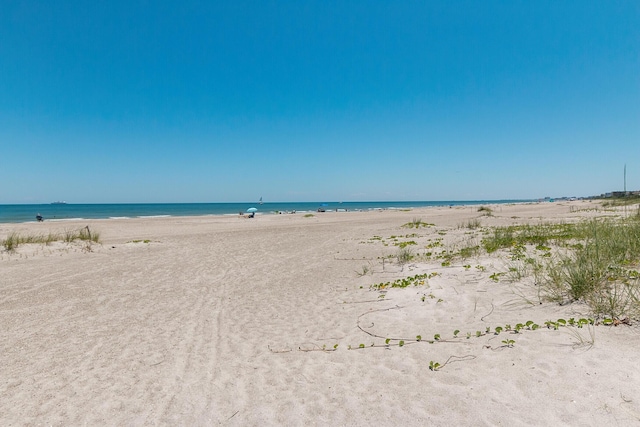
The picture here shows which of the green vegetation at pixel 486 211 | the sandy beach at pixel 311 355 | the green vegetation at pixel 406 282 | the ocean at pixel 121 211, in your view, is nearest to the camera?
the sandy beach at pixel 311 355

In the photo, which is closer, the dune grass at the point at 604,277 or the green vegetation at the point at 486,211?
the dune grass at the point at 604,277

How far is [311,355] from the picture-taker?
490 centimetres

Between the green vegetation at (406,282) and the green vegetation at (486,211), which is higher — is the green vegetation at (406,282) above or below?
below

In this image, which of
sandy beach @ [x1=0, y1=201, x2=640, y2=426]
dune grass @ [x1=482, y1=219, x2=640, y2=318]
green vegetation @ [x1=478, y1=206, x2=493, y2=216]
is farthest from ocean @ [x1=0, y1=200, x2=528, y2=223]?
dune grass @ [x1=482, y1=219, x2=640, y2=318]

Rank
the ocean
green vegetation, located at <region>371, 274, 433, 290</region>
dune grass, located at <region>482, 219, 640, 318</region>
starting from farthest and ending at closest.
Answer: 1. the ocean
2. green vegetation, located at <region>371, 274, 433, 290</region>
3. dune grass, located at <region>482, 219, 640, 318</region>

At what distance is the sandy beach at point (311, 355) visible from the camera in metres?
3.43

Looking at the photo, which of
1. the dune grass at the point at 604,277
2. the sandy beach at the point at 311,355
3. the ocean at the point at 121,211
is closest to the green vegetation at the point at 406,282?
the sandy beach at the point at 311,355

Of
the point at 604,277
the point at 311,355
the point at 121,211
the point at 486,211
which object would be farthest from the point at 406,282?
the point at 121,211

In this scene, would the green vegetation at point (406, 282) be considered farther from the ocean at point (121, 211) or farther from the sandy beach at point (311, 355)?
the ocean at point (121, 211)

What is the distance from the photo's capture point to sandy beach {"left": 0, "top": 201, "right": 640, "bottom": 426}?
3428 millimetres

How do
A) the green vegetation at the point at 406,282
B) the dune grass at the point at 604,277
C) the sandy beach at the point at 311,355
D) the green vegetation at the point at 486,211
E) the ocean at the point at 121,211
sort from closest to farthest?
the sandy beach at the point at 311,355 < the dune grass at the point at 604,277 < the green vegetation at the point at 406,282 < the green vegetation at the point at 486,211 < the ocean at the point at 121,211

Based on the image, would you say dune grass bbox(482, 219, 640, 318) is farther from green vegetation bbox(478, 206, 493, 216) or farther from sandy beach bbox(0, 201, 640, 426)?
green vegetation bbox(478, 206, 493, 216)

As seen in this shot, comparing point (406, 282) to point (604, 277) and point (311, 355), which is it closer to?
point (604, 277)

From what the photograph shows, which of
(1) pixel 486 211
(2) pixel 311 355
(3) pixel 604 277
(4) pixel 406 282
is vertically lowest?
(2) pixel 311 355
